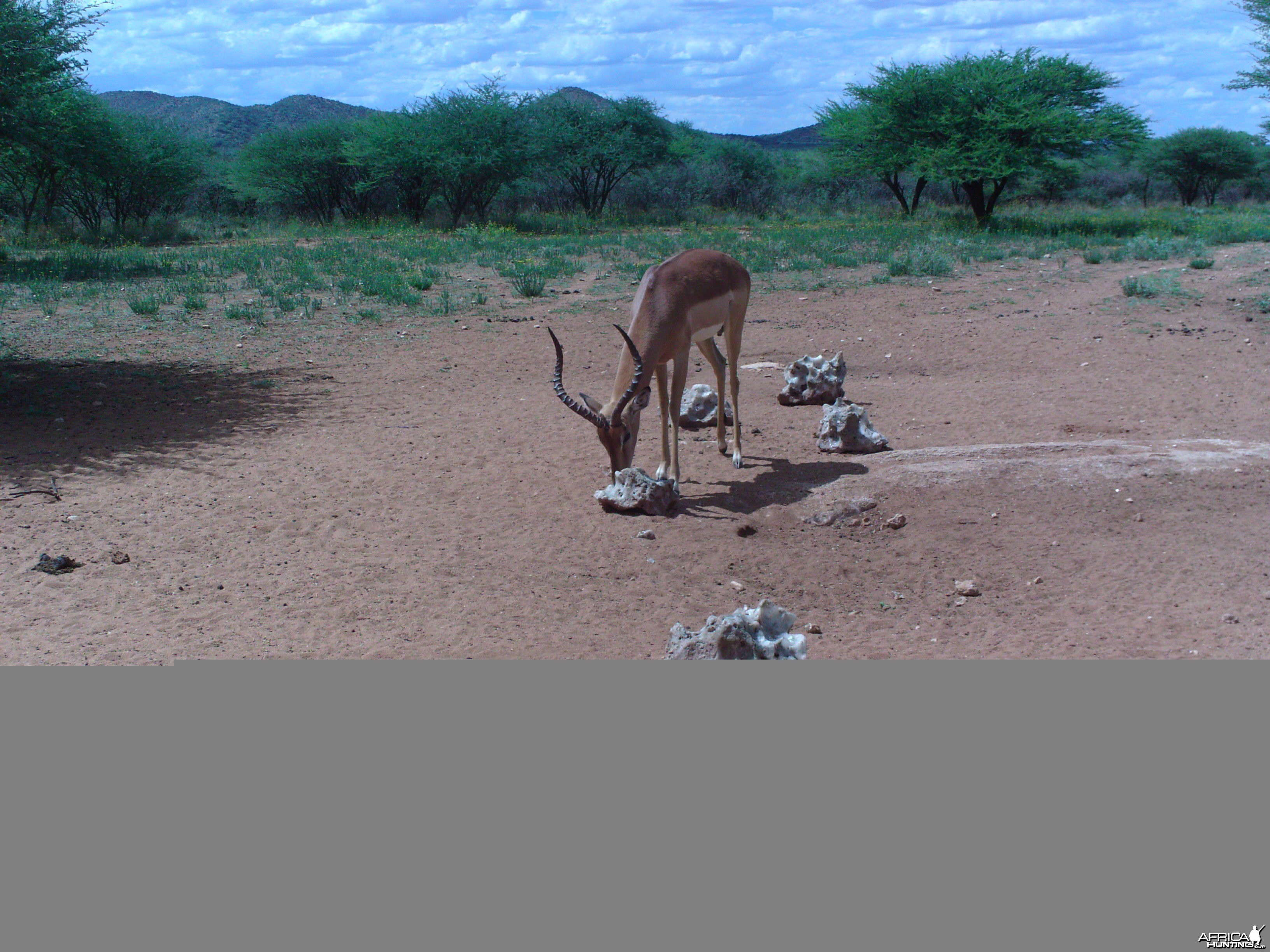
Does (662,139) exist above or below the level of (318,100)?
below

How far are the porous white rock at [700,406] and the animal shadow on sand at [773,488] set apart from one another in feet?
3.57

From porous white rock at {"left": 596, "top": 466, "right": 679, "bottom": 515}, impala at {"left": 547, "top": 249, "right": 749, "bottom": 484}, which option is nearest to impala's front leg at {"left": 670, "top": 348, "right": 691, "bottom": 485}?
impala at {"left": 547, "top": 249, "right": 749, "bottom": 484}

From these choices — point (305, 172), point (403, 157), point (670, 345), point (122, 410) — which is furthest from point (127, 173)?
point (670, 345)

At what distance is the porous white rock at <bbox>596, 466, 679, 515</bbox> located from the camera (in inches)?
242

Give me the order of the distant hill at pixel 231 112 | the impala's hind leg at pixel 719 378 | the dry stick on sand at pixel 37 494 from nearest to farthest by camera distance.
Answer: the dry stick on sand at pixel 37 494 < the impala's hind leg at pixel 719 378 < the distant hill at pixel 231 112

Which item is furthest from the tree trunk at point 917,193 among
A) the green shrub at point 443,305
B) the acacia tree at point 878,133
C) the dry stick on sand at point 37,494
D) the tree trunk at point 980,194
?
the dry stick on sand at point 37,494

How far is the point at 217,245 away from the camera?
88.4ft

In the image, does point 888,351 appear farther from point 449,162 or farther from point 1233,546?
point 449,162

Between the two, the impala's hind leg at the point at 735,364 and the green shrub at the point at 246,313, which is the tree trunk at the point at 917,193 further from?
the impala's hind leg at the point at 735,364

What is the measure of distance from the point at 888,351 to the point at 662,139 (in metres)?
35.7

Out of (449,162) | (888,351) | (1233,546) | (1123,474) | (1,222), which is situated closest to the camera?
(1233,546)

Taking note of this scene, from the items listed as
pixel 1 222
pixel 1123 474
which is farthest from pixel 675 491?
pixel 1 222

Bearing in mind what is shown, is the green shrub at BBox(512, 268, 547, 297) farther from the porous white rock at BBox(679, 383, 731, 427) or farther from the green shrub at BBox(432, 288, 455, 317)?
the porous white rock at BBox(679, 383, 731, 427)

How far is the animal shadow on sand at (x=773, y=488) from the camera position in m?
6.46
